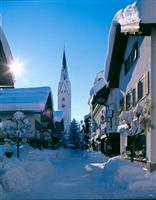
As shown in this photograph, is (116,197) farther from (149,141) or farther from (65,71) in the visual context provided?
(65,71)

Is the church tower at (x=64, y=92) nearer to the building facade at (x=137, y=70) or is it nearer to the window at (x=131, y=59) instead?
the building facade at (x=137, y=70)

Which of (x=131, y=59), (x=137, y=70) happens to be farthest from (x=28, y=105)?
(x=137, y=70)

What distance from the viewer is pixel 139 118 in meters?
17.0

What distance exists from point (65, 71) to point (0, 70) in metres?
139

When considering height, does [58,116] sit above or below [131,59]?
below

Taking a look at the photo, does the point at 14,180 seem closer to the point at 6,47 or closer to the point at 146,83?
the point at 6,47

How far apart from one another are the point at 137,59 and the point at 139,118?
16.2ft

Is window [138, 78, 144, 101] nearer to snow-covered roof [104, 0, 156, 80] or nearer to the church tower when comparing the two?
snow-covered roof [104, 0, 156, 80]

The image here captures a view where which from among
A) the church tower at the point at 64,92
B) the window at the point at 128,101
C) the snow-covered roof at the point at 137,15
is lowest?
the window at the point at 128,101

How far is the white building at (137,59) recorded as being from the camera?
16.3 m

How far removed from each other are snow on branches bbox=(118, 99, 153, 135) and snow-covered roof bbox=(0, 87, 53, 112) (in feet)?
92.8

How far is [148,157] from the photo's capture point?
17.1 meters

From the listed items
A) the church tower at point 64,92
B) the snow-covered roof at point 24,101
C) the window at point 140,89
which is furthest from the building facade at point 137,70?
the church tower at point 64,92

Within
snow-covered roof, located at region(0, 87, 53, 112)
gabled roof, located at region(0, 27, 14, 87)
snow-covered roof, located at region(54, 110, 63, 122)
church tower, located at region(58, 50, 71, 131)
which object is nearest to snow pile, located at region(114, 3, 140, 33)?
gabled roof, located at region(0, 27, 14, 87)
